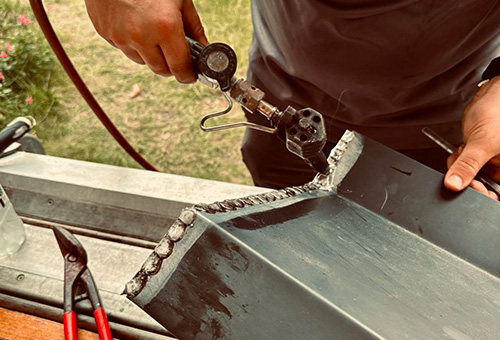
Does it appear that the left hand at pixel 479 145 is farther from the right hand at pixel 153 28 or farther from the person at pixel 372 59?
the right hand at pixel 153 28

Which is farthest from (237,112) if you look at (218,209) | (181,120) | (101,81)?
(218,209)

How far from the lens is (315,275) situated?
16.3 inches

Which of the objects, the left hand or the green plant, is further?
the green plant

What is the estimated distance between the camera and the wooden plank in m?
0.66

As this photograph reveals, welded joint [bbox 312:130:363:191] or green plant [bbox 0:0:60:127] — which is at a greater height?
welded joint [bbox 312:130:363:191]

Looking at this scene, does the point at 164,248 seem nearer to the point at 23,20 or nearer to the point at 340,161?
the point at 340,161

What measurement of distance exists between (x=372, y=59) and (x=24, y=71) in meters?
1.67

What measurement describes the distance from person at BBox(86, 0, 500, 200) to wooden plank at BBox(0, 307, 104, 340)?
1.43 feet

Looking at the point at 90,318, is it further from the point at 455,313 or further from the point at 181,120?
the point at 181,120

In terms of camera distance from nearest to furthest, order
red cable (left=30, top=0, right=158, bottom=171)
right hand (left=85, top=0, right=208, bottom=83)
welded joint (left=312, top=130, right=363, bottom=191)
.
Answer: right hand (left=85, top=0, right=208, bottom=83)
welded joint (left=312, top=130, right=363, bottom=191)
red cable (left=30, top=0, right=158, bottom=171)

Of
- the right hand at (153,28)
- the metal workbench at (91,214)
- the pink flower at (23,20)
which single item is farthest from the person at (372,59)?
the pink flower at (23,20)

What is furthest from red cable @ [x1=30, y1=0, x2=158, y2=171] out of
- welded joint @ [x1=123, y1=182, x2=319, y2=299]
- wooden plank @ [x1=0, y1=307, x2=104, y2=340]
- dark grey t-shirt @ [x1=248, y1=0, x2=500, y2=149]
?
welded joint @ [x1=123, y1=182, x2=319, y2=299]

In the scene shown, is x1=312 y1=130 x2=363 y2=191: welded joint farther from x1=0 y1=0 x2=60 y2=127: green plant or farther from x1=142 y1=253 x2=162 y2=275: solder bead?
x1=0 y1=0 x2=60 y2=127: green plant

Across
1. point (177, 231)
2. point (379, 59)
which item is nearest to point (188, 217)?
point (177, 231)
